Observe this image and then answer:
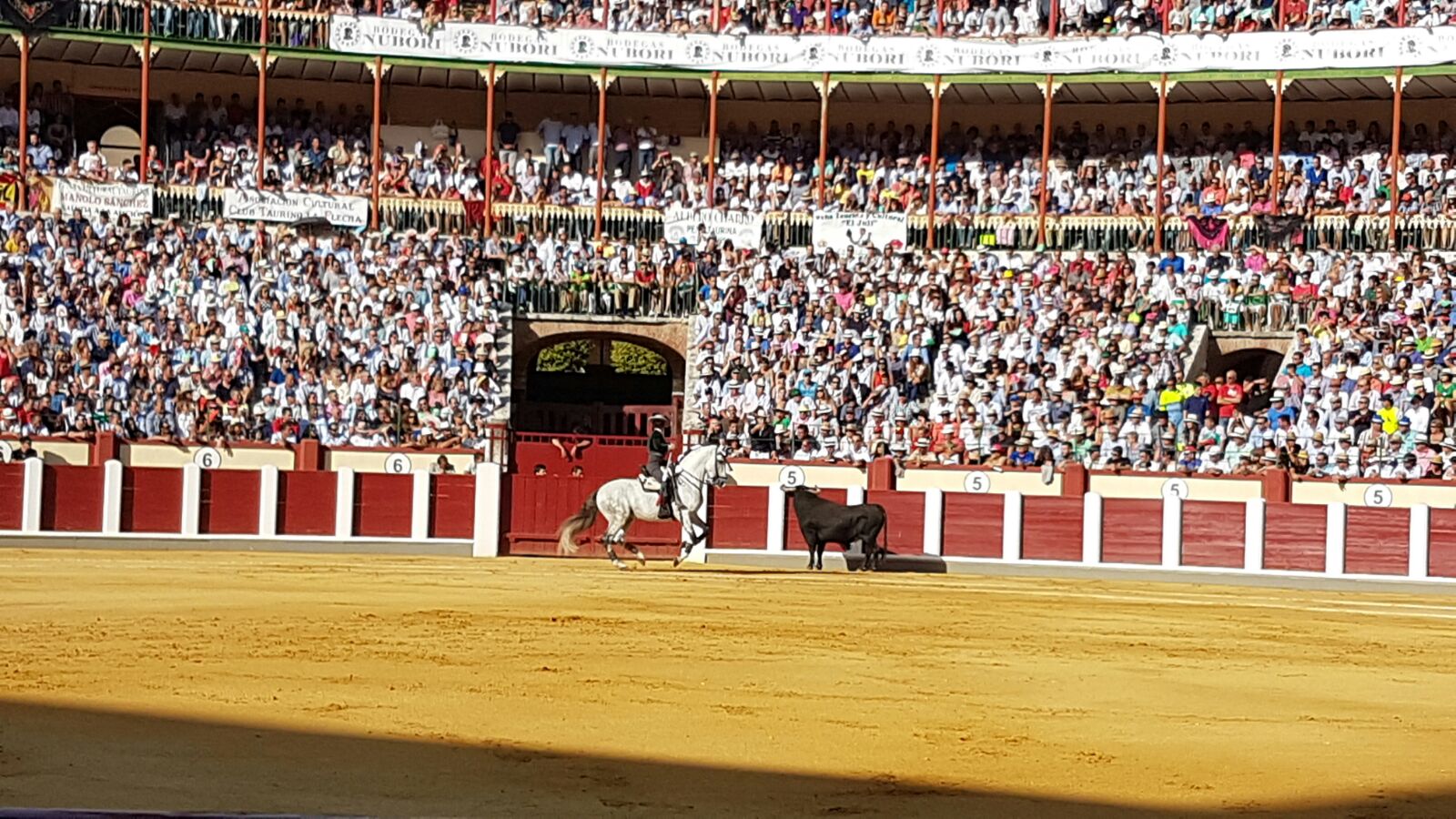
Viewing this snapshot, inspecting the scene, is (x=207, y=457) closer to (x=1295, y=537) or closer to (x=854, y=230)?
(x=854, y=230)

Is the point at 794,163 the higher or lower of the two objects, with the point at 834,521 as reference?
higher

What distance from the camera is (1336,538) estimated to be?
72.0ft

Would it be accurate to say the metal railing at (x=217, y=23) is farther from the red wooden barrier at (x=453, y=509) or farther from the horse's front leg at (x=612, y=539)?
the horse's front leg at (x=612, y=539)

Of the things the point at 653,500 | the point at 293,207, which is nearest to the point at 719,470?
the point at 653,500

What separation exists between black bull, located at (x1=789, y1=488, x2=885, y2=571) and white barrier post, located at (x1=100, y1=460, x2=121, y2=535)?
735cm

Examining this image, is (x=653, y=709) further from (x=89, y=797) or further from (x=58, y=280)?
(x=58, y=280)

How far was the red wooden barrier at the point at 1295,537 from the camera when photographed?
72.2 ft

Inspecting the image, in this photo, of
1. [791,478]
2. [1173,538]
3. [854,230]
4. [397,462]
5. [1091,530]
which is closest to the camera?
[1173,538]

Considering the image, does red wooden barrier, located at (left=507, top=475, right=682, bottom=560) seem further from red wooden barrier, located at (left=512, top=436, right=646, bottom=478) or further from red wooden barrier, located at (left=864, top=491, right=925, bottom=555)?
red wooden barrier, located at (left=864, top=491, right=925, bottom=555)

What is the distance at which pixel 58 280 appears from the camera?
26.1m

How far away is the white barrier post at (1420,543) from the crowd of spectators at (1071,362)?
1.35 meters

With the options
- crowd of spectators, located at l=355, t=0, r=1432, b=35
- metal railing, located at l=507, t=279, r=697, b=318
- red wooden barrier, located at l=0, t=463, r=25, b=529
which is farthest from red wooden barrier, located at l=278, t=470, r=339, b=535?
crowd of spectators, located at l=355, t=0, r=1432, b=35

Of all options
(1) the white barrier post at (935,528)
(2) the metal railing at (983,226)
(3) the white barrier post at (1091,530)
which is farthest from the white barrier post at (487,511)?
(2) the metal railing at (983,226)

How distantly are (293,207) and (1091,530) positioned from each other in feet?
43.2
